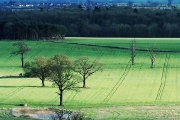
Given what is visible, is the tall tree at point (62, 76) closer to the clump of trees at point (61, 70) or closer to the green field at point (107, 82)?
the clump of trees at point (61, 70)

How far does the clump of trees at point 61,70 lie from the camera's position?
6762 cm

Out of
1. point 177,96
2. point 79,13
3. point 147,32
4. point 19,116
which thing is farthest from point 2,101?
point 79,13

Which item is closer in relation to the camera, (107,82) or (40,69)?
(40,69)

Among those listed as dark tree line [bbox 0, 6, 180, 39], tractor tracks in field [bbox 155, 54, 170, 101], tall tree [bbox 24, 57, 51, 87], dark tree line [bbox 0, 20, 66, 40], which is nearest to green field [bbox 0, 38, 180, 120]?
tractor tracks in field [bbox 155, 54, 170, 101]

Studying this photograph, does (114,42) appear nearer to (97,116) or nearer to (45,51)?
(45,51)

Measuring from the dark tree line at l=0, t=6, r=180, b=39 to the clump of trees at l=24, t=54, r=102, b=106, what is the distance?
191ft

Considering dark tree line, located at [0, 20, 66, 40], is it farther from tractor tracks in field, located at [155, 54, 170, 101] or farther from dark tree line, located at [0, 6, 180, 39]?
tractor tracks in field, located at [155, 54, 170, 101]

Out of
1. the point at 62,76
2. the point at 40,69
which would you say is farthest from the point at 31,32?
the point at 62,76

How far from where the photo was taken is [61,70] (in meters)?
68.1

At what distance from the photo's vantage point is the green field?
66.3 m

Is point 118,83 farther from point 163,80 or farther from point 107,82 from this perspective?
point 163,80

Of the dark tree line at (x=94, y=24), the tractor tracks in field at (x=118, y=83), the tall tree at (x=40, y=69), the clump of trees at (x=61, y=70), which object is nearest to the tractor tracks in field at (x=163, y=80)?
the tractor tracks in field at (x=118, y=83)

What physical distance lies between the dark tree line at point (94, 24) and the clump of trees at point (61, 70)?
5817 cm

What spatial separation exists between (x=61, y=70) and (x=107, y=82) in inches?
564
